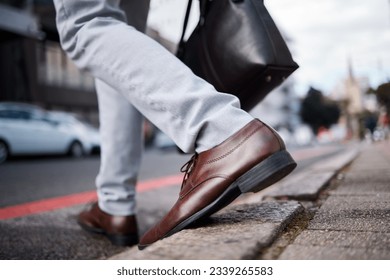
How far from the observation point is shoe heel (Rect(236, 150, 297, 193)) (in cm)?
85

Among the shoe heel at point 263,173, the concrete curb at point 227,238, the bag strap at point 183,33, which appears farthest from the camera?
the bag strap at point 183,33

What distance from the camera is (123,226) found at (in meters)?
1.35

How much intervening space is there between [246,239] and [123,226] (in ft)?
2.35

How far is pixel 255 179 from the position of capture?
2.81ft

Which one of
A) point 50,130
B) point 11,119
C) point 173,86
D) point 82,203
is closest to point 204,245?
point 173,86

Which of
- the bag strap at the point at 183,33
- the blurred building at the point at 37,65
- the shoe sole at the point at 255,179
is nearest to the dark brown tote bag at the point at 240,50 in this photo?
the bag strap at the point at 183,33

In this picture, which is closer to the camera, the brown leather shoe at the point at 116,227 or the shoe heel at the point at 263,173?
the shoe heel at the point at 263,173

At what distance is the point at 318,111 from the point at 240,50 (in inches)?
2045

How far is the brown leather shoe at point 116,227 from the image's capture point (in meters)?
1.34

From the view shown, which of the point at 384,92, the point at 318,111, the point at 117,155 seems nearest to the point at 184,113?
the point at 117,155

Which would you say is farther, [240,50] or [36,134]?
[36,134]

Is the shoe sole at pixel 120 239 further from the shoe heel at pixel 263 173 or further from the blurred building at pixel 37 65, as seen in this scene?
the blurred building at pixel 37 65

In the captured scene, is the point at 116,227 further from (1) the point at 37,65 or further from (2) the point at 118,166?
(1) the point at 37,65
